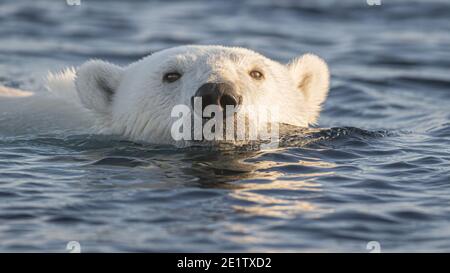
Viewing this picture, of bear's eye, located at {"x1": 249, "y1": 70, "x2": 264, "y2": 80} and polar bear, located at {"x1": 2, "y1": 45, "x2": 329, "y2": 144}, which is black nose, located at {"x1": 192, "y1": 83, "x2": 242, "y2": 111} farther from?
bear's eye, located at {"x1": 249, "y1": 70, "x2": 264, "y2": 80}

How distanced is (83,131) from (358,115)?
15.4 ft

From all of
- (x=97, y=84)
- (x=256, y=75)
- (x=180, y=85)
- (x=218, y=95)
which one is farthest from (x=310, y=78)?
(x=218, y=95)

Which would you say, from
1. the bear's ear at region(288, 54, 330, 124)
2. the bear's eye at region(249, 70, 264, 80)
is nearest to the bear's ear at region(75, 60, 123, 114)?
the bear's eye at region(249, 70, 264, 80)

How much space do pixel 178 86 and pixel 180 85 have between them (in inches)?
1.3

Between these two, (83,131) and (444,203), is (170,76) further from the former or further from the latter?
(444,203)

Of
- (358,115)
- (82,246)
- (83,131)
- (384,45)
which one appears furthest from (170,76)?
(384,45)

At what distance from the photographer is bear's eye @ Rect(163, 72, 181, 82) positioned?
849 centimetres

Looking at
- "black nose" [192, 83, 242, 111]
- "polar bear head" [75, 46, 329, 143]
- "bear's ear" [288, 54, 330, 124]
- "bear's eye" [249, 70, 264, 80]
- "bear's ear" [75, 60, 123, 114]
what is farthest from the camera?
"bear's ear" [288, 54, 330, 124]

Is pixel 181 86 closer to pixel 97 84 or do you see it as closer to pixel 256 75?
pixel 256 75

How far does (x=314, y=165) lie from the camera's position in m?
8.48

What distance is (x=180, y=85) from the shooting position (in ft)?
27.7

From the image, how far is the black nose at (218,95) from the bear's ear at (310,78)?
2160 mm

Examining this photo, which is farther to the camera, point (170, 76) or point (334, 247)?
point (170, 76)
